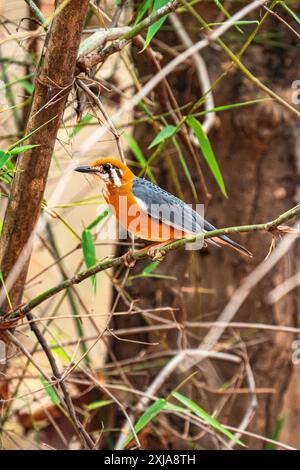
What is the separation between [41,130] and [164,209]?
0.60 meters

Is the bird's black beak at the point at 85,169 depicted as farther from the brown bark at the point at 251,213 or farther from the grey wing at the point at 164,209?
the brown bark at the point at 251,213

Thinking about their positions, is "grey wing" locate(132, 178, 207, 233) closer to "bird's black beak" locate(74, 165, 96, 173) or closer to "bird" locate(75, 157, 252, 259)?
"bird" locate(75, 157, 252, 259)

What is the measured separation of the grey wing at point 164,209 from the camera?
2.21 metres

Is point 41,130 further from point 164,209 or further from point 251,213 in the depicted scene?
point 251,213

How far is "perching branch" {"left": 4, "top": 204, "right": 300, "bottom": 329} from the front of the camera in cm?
134

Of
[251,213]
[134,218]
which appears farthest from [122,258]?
[251,213]

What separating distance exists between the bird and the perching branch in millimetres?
326

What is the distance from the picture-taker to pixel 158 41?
3119mm

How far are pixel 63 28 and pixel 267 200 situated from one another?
178cm

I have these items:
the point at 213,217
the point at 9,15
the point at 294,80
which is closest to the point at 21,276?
the point at 213,217

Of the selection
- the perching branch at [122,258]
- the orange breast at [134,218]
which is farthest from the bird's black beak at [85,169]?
the perching branch at [122,258]

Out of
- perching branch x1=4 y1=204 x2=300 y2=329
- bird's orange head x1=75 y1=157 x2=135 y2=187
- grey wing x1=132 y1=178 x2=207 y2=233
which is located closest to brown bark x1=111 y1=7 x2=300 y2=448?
grey wing x1=132 y1=178 x2=207 y2=233

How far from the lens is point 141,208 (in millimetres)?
2234
